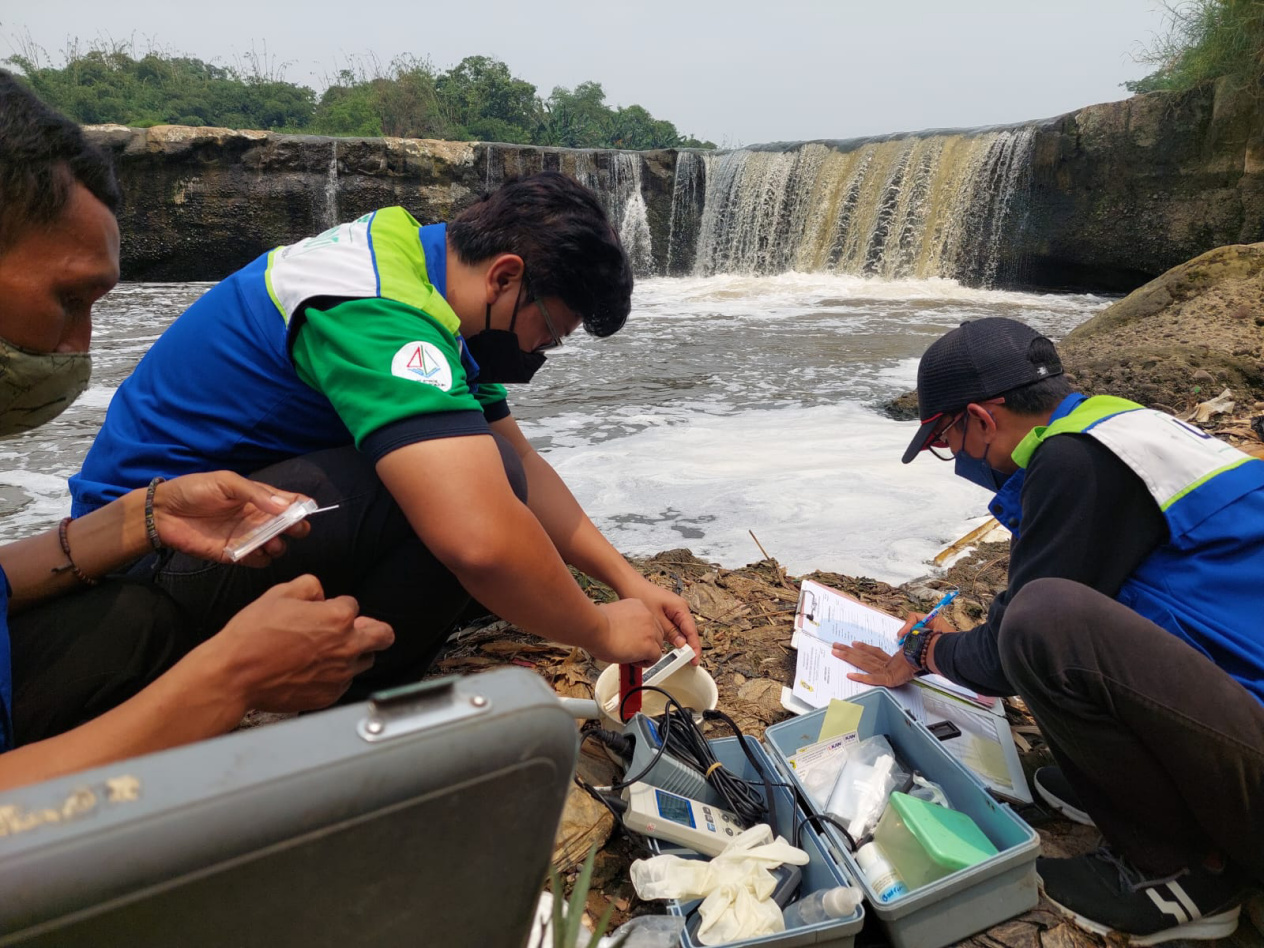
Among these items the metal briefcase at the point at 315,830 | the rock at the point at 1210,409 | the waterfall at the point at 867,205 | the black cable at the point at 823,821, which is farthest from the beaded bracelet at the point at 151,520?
the waterfall at the point at 867,205

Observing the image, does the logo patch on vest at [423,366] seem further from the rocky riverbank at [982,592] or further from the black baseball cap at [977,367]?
the black baseball cap at [977,367]

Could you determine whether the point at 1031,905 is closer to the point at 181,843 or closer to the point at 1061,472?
the point at 1061,472

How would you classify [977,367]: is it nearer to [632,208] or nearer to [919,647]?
[919,647]

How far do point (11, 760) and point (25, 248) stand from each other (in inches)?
30.4

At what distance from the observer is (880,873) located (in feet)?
4.94

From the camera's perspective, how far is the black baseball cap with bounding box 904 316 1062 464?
6.31 ft

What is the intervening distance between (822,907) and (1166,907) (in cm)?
70

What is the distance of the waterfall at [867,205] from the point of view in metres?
14.6

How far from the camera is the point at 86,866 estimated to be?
451 mm

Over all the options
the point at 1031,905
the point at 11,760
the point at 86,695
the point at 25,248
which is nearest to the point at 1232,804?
the point at 1031,905

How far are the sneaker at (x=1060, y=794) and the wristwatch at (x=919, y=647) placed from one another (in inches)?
13.6

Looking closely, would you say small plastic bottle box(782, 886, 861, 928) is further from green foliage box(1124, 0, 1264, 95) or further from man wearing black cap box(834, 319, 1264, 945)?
green foliage box(1124, 0, 1264, 95)

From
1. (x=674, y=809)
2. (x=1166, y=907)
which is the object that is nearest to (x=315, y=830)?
(x=674, y=809)

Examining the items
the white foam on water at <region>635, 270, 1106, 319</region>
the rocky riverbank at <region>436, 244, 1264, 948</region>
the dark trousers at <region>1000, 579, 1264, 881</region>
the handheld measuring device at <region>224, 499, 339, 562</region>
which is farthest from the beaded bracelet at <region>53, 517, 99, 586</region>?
the white foam on water at <region>635, 270, 1106, 319</region>
